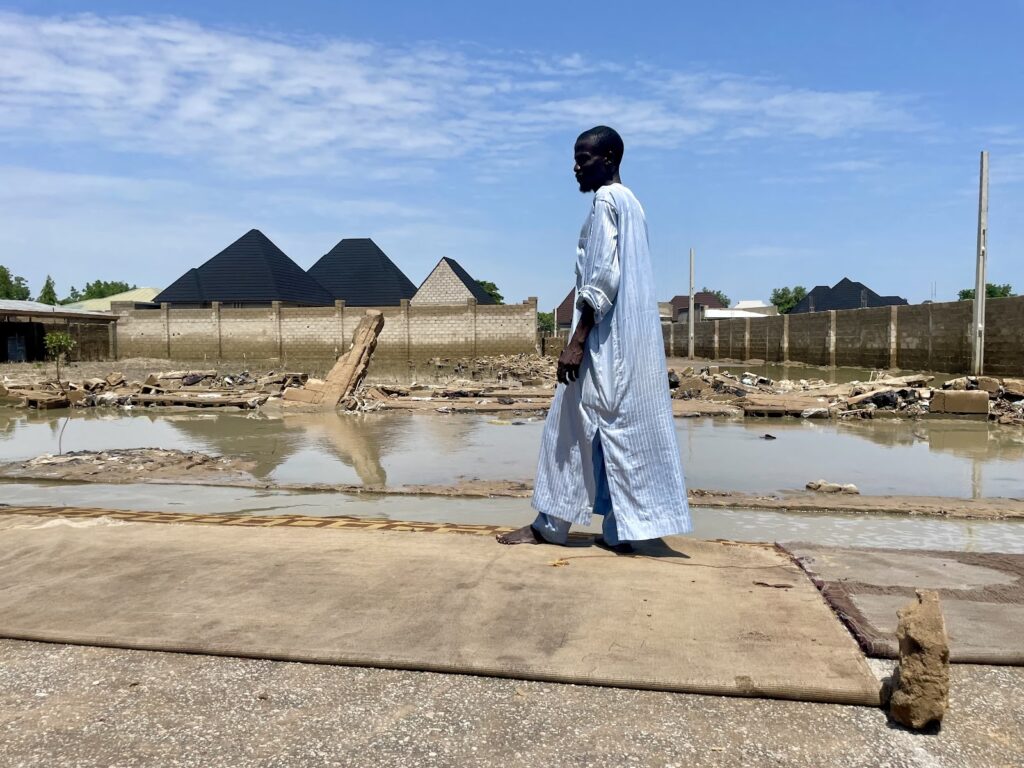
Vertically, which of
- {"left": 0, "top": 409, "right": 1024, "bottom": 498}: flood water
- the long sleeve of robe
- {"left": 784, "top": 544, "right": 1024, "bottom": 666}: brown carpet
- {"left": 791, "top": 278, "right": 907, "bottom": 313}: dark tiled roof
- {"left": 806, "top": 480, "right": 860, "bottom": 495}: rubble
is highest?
{"left": 791, "top": 278, "right": 907, "bottom": 313}: dark tiled roof

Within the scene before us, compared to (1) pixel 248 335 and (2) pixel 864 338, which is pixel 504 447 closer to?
(2) pixel 864 338

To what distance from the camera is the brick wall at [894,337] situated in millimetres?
17125

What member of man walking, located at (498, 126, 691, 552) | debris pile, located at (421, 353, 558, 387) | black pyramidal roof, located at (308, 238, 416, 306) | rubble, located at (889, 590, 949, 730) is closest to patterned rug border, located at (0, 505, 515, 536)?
man walking, located at (498, 126, 691, 552)

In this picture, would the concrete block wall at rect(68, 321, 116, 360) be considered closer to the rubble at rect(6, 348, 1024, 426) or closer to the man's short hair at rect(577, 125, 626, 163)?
the rubble at rect(6, 348, 1024, 426)

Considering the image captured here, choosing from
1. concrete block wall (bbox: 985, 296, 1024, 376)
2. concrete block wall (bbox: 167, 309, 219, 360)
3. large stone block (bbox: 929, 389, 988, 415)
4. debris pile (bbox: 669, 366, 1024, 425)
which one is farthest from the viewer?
concrete block wall (bbox: 167, 309, 219, 360)

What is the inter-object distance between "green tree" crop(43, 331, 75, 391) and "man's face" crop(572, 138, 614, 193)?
27.5 metres

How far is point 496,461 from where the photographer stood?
7277mm

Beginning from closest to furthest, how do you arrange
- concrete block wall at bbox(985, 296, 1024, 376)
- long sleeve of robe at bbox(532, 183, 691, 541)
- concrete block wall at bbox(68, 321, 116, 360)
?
long sleeve of robe at bbox(532, 183, 691, 541), concrete block wall at bbox(985, 296, 1024, 376), concrete block wall at bbox(68, 321, 116, 360)

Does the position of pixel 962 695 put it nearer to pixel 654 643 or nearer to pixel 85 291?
pixel 654 643

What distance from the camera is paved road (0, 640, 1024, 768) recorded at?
5.09ft

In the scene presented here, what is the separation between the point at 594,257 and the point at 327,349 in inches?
1230

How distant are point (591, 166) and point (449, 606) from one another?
1.88m

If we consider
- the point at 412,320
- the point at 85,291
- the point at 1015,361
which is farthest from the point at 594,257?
the point at 85,291

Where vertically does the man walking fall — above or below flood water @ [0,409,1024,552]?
above
